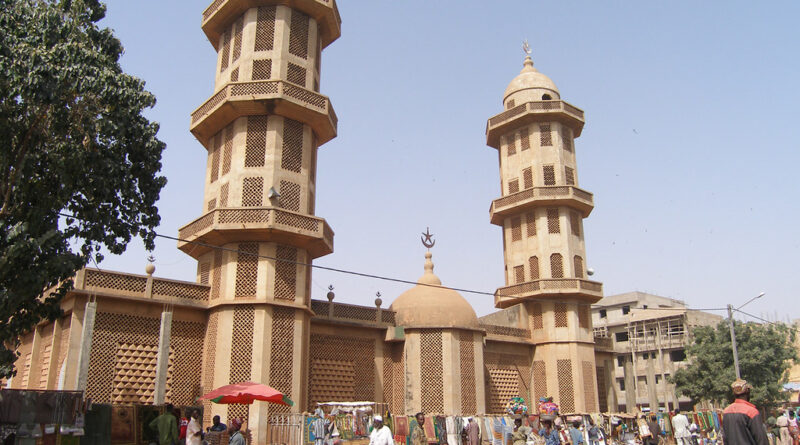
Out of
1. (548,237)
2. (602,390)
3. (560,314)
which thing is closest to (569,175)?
(548,237)

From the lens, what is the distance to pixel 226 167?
22016 mm

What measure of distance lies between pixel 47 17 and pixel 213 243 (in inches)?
412

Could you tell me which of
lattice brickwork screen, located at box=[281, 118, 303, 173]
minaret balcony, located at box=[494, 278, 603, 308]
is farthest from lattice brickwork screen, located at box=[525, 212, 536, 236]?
lattice brickwork screen, located at box=[281, 118, 303, 173]

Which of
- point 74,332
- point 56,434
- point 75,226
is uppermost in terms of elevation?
point 75,226

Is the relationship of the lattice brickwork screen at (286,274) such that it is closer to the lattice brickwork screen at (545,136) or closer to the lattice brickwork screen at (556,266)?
the lattice brickwork screen at (556,266)

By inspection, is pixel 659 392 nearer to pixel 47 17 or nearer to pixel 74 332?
pixel 74 332

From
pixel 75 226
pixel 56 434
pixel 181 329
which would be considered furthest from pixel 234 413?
pixel 75 226

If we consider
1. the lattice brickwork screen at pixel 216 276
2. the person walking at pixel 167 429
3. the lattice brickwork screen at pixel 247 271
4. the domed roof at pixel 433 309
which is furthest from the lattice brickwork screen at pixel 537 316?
the person walking at pixel 167 429

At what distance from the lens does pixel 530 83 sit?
111 feet

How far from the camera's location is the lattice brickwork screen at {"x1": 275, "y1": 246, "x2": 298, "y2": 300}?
20344 mm

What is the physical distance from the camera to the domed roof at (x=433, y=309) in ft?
81.7

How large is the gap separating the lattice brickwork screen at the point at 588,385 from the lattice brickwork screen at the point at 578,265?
13.1 ft

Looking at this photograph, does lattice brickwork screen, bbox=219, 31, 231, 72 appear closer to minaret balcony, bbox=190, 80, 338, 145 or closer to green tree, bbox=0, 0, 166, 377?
minaret balcony, bbox=190, 80, 338, 145

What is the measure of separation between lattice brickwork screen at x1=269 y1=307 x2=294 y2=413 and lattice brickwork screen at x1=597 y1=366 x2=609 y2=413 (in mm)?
18787
